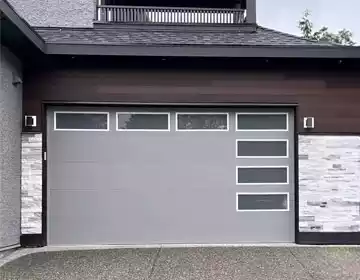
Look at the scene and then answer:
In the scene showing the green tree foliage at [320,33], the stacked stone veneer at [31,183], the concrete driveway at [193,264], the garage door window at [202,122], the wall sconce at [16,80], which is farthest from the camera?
the green tree foliage at [320,33]

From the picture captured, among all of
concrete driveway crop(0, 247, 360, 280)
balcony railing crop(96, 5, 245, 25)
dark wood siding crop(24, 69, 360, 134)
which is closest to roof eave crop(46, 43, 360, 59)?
dark wood siding crop(24, 69, 360, 134)

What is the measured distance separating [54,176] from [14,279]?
208 centimetres

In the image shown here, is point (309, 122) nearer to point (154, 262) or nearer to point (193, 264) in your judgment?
point (193, 264)

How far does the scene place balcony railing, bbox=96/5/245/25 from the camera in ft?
29.6

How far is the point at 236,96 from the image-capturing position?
6.78m

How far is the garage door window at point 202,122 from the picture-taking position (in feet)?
22.6

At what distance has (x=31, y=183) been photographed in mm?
6551

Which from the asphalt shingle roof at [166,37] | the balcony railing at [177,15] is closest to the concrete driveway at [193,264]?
the asphalt shingle roof at [166,37]

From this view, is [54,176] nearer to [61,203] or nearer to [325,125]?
[61,203]

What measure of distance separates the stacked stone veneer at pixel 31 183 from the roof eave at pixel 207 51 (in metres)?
1.48

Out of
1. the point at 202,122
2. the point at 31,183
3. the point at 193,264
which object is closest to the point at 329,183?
the point at 202,122

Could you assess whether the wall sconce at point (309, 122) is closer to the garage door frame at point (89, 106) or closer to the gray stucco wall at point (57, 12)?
the garage door frame at point (89, 106)

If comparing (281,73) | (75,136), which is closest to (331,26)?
Result: (281,73)

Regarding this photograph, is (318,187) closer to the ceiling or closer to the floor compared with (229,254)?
closer to the ceiling
